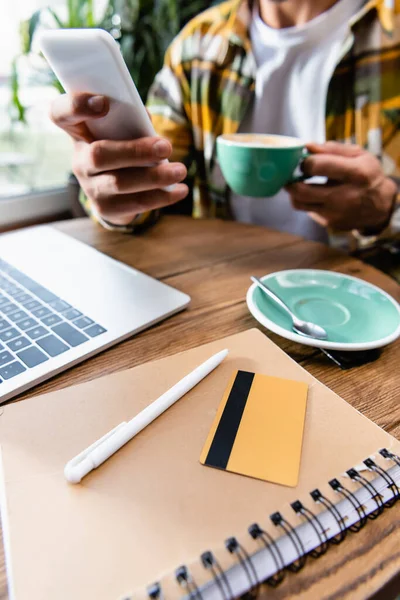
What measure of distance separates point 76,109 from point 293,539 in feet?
1.56

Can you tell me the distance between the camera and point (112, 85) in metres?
0.46

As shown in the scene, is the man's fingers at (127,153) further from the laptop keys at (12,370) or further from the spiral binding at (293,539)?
the spiral binding at (293,539)

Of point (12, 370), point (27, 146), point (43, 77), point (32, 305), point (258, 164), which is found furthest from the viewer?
point (27, 146)

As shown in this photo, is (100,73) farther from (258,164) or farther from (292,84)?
(292,84)

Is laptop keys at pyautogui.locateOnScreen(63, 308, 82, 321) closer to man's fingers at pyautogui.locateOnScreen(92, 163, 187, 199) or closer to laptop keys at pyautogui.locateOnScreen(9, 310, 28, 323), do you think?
laptop keys at pyautogui.locateOnScreen(9, 310, 28, 323)

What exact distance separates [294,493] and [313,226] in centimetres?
85

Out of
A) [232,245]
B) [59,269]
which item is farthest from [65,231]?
[232,245]

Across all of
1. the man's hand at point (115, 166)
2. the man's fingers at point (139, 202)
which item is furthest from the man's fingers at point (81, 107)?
the man's fingers at point (139, 202)

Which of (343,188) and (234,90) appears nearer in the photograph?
(343,188)

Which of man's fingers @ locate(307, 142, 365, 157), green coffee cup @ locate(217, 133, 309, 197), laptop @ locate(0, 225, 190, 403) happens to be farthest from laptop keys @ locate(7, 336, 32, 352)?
man's fingers @ locate(307, 142, 365, 157)

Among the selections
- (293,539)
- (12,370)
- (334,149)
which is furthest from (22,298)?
(334,149)

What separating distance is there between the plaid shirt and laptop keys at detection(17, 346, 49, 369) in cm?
71

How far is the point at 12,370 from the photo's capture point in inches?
14.6

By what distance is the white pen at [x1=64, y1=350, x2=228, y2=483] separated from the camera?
10.6 inches
